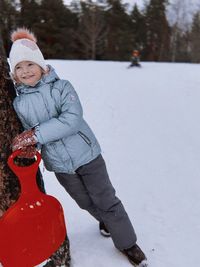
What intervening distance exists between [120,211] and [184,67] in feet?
37.6

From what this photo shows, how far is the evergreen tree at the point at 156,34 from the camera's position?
32.4 meters

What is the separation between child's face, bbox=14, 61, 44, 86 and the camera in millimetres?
2061

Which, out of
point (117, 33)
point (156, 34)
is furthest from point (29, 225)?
point (156, 34)

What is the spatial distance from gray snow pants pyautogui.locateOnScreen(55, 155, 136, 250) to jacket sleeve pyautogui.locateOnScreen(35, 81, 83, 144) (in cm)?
29

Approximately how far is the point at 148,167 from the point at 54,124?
8.37 ft

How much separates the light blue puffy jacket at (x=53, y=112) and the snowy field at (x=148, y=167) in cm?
81

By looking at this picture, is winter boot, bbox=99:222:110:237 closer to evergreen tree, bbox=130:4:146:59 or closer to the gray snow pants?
the gray snow pants

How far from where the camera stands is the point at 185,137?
5.93 meters

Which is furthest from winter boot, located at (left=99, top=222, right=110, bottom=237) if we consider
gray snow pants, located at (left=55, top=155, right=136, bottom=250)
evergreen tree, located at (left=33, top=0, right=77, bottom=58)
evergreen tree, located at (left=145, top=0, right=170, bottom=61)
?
evergreen tree, located at (left=145, top=0, right=170, bottom=61)

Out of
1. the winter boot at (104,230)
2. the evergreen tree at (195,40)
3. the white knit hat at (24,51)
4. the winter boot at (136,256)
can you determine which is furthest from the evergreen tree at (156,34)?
the white knit hat at (24,51)

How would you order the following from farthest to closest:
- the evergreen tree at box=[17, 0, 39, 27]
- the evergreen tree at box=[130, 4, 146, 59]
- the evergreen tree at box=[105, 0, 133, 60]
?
the evergreen tree at box=[130, 4, 146, 59], the evergreen tree at box=[105, 0, 133, 60], the evergreen tree at box=[17, 0, 39, 27]

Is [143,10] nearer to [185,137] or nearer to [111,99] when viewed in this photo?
[111,99]

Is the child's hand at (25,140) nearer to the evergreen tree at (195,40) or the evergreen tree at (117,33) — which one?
the evergreen tree at (117,33)

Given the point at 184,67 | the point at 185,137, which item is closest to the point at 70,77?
the point at 184,67
